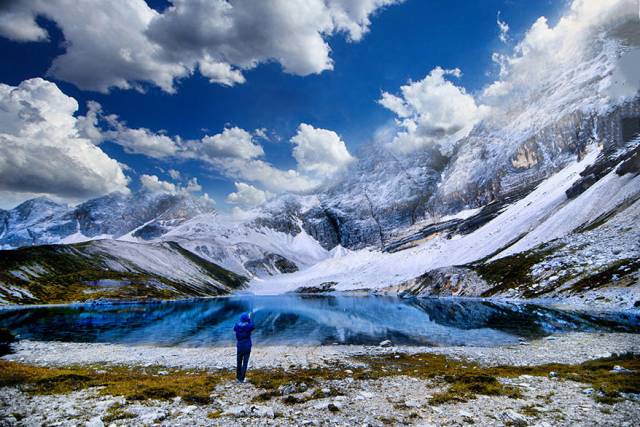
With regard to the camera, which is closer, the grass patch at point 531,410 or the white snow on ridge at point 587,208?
the grass patch at point 531,410

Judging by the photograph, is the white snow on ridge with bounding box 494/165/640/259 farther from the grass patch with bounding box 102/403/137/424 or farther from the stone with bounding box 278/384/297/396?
the grass patch with bounding box 102/403/137/424

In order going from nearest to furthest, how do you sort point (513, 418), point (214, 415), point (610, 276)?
1. point (513, 418)
2. point (214, 415)
3. point (610, 276)

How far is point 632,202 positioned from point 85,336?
153879mm

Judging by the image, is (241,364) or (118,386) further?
(241,364)

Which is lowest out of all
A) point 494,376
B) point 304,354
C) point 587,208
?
point 304,354

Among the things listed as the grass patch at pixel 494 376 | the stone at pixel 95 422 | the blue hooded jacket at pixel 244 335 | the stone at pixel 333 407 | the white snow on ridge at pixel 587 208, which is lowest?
the grass patch at pixel 494 376

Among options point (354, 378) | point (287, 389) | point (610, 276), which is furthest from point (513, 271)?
point (287, 389)

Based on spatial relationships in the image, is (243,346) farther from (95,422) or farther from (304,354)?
(304,354)

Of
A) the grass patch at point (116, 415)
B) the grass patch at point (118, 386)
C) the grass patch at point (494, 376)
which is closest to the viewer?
the grass patch at point (116, 415)

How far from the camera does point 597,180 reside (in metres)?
177

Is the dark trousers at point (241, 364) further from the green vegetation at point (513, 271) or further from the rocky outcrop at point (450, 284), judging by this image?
the rocky outcrop at point (450, 284)

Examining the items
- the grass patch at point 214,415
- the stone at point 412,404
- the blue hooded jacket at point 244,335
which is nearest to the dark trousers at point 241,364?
the blue hooded jacket at point 244,335

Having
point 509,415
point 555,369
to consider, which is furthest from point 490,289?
point 509,415

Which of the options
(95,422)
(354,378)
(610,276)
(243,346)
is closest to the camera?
(95,422)
